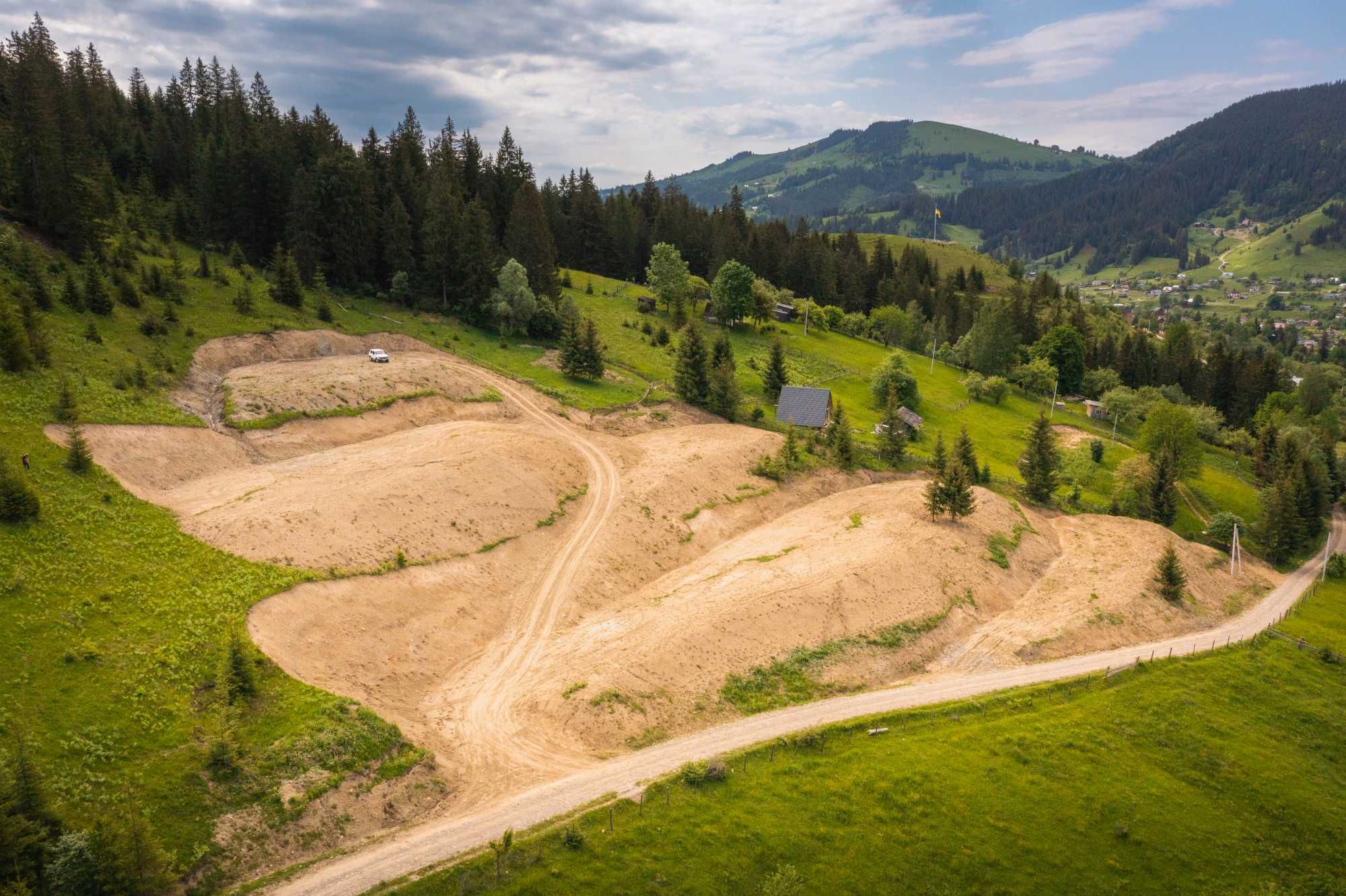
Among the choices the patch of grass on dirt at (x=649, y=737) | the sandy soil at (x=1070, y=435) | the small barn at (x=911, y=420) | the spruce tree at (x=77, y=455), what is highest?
the spruce tree at (x=77, y=455)

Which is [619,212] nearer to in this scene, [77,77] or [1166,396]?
[77,77]

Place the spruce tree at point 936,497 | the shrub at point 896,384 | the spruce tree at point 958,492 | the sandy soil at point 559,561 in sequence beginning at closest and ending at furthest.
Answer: the sandy soil at point 559,561, the spruce tree at point 958,492, the spruce tree at point 936,497, the shrub at point 896,384

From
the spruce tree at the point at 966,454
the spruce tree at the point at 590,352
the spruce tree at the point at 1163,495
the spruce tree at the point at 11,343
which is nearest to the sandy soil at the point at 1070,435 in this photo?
the spruce tree at the point at 1163,495

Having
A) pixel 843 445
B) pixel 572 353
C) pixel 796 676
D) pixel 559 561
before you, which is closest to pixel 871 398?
pixel 843 445

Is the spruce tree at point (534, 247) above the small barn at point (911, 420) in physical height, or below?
above

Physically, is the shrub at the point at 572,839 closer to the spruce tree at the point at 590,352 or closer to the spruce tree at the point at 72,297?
the spruce tree at the point at 590,352

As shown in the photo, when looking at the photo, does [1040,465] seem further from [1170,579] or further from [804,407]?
[804,407]

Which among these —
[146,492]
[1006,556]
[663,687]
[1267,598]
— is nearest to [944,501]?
[1006,556]
